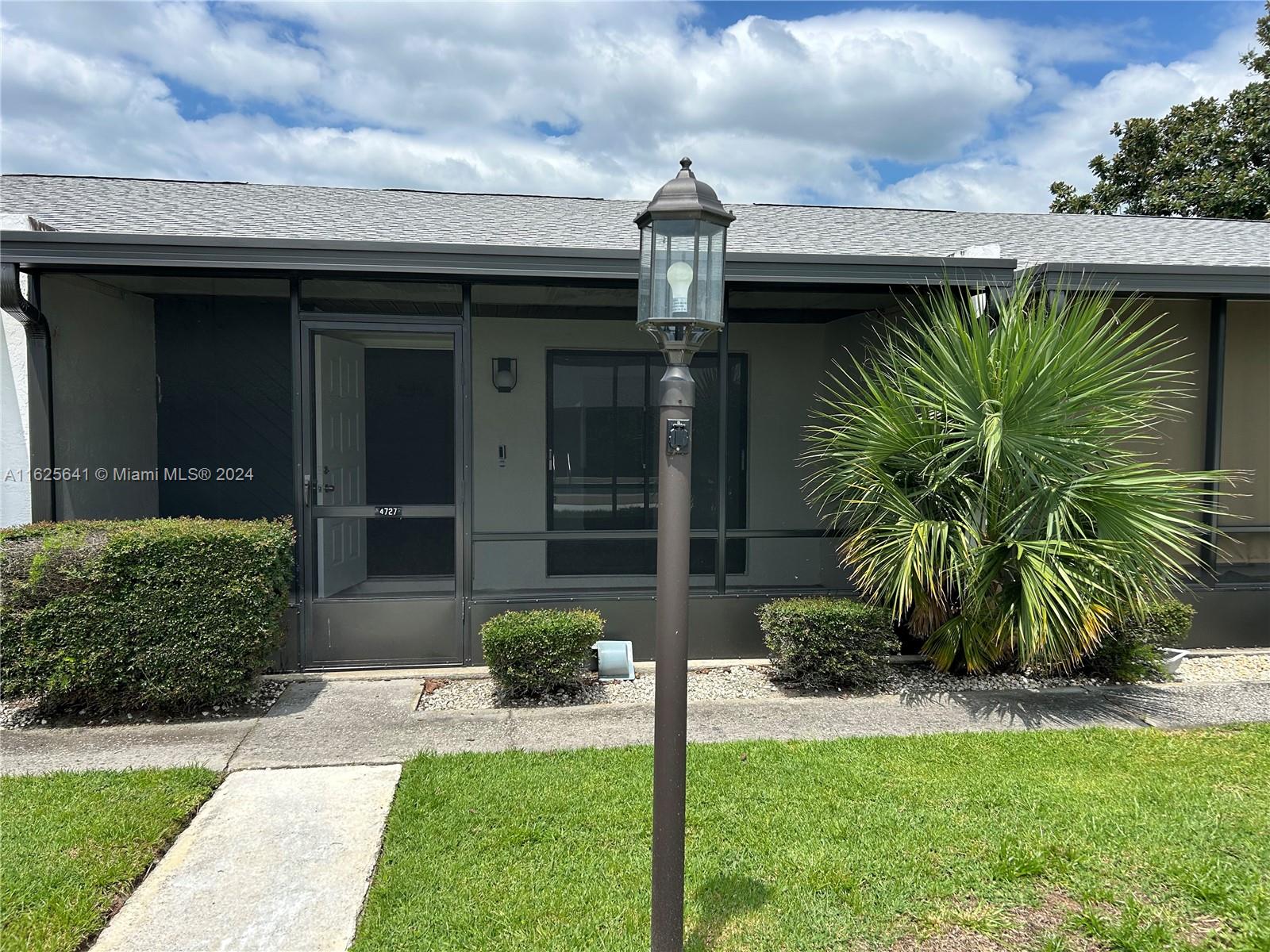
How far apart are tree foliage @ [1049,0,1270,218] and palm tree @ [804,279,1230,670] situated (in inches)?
535

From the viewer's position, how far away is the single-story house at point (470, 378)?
571 cm

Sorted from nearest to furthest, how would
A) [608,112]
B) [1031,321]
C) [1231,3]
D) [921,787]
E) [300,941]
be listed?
[300,941]
[921,787]
[1031,321]
[608,112]
[1231,3]

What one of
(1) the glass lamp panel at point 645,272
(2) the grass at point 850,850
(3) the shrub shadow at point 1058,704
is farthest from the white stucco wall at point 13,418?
(3) the shrub shadow at point 1058,704

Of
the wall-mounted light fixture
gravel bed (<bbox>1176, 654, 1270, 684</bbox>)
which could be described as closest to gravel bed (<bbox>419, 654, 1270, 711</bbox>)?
gravel bed (<bbox>1176, 654, 1270, 684</bbox>)

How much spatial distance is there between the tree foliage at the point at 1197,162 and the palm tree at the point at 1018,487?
1359 cm

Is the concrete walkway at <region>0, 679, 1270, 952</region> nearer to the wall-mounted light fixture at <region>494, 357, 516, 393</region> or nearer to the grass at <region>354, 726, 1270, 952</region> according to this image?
the grass at <region>354, 726, 1270, 952</region>

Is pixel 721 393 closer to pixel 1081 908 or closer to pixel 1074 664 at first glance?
pixel 1074 664

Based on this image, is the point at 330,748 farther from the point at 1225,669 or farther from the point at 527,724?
the point at 1225,669

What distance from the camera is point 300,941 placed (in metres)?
2.70

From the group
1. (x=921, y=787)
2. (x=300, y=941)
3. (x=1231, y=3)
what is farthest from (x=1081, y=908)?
(x=1231, y=3)

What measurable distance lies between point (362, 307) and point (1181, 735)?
236 inches

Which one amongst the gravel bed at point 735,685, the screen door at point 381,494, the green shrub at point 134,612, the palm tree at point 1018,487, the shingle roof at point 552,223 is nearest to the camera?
the green shrub at point 134,612

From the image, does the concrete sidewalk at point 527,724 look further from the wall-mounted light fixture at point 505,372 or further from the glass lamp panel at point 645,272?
the wall-mounted light fixture at point 505,372

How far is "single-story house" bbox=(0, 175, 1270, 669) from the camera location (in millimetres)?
5707
